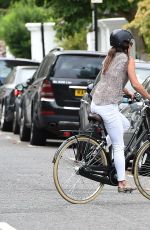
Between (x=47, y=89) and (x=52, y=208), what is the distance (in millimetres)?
8701

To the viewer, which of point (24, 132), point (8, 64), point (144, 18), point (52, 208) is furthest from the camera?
point (8, 64)

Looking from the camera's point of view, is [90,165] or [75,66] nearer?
[90,165]

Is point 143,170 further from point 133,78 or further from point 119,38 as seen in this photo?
point 119,38

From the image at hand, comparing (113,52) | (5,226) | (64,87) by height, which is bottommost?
(64,87)

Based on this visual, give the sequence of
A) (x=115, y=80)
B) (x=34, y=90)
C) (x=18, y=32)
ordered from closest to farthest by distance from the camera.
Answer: (x=115, y=80) → (x=34, y=90) → (x=18, y=32)

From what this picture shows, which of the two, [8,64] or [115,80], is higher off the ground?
[115,80]

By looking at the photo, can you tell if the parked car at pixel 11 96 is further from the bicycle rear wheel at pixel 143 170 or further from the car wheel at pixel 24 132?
the bicycle rear wheel at pixel 143 170

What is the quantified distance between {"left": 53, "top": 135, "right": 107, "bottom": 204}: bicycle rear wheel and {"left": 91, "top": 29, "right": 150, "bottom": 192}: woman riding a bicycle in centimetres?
21

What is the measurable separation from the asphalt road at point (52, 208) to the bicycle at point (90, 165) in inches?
5.8

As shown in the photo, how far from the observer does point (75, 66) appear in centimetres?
1909

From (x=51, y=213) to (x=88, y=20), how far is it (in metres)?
26.5

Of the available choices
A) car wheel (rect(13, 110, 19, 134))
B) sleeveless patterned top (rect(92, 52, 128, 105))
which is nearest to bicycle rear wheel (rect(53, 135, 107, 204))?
sleeveless patterned top (rect(92, 52, 128, 105))

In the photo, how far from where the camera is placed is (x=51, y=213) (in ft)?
33.1

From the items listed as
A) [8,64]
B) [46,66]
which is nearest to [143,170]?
[46,66]
